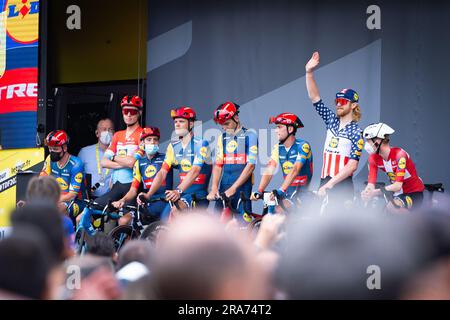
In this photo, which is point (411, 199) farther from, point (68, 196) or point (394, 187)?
point (68, 196)

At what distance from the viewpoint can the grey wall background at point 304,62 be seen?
1042 centimetres

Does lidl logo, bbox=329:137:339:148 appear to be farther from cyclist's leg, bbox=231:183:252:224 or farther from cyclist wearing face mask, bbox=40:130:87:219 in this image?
cyclist wearing face mask, bbox=40:130:87:219

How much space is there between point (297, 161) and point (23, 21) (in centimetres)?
509

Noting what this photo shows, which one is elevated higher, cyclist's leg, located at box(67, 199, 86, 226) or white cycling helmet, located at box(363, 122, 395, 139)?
white cycling helmet, located at box(363, 122, 395, 139)

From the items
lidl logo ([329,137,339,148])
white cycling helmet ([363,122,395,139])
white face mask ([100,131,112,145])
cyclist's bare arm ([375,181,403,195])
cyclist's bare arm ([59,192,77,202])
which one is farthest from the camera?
white face mask ([100,131,112,145])

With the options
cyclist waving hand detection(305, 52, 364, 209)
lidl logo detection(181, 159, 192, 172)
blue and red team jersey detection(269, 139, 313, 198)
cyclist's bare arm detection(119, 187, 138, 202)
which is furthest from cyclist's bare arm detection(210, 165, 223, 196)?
cyclist waving hand detection(305, 52, 364, 209)

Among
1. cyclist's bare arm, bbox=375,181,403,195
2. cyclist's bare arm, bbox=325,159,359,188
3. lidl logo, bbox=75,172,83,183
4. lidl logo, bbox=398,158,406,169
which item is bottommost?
cyclist's bare arm, bbox=375,181,403,195

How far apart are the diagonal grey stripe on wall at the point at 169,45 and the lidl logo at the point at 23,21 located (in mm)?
1931

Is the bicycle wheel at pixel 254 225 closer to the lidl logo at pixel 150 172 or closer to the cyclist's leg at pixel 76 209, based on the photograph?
the lidl logo at pixel 150 172

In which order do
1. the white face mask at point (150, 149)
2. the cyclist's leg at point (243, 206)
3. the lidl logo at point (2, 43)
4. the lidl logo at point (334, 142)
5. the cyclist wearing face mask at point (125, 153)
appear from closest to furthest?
the lidl logo at point (334, 142), the cyclist's leg at point (243, 206), the white face mask at point (150, 149), the cyclist wearing face mask at point (125, 153), the lidl logo at point (2, 43)

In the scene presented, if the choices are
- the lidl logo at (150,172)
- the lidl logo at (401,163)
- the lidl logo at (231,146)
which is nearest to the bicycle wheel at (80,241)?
the lidl logo at (150,172)

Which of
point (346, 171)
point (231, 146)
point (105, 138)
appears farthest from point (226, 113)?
point (105, 138)

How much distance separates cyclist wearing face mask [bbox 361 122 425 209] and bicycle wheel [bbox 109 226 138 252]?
8.65 ft

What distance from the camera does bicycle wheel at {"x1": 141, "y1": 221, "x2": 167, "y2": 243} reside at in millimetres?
8164
